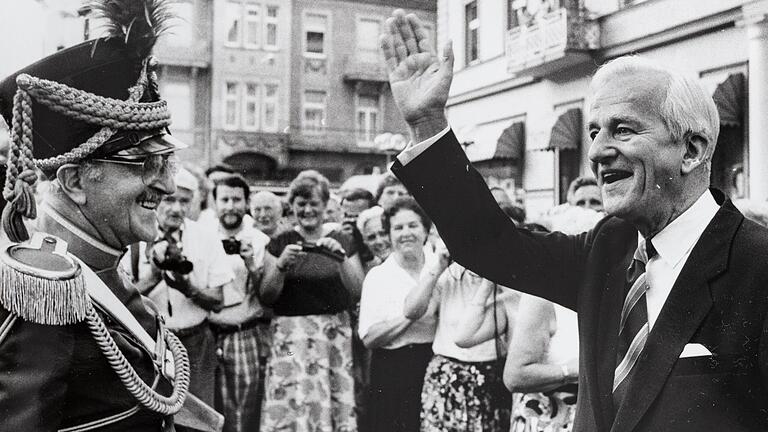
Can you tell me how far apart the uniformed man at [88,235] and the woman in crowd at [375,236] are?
321cm

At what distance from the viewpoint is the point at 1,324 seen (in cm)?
161

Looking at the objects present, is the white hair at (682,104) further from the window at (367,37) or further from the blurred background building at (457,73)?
the window at (367,37)

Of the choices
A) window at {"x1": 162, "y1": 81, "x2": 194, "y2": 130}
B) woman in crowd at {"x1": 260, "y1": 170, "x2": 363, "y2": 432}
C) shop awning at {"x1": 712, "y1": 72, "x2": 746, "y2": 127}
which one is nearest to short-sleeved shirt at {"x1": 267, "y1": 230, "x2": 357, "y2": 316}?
woman in crowd at {"x1": 260, "y1": 170, "x2": 363, "y2": 432}

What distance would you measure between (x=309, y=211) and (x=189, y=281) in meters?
0.94

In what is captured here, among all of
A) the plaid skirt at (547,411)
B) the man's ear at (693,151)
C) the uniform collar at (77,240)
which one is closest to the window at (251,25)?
the plaid skirt at (547,411)

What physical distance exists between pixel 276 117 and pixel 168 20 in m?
26.7

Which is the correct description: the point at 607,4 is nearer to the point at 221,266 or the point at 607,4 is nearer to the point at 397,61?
the point at 221,266

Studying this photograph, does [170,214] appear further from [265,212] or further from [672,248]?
[672,248]

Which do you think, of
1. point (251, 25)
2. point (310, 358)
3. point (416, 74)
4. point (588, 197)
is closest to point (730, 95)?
point (588, 197)

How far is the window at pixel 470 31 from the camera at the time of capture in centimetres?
1589

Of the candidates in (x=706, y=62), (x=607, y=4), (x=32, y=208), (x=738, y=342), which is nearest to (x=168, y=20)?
(x=32, y=208)

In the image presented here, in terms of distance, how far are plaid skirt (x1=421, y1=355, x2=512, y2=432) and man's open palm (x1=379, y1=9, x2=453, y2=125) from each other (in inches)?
93.3

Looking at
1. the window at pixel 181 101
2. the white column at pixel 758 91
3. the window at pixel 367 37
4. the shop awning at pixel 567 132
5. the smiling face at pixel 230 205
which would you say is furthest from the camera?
the window at pixel 367 37

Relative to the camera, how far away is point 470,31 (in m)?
16.3
